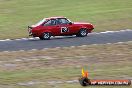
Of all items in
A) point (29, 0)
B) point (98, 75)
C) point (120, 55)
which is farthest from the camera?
point (29, 0)

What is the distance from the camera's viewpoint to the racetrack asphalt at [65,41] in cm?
2830

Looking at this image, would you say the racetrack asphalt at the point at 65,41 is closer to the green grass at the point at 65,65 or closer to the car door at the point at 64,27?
the car door at the point at 64,27

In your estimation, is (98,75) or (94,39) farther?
(94,39)

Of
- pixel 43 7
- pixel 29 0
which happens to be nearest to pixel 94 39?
pixel 43 7

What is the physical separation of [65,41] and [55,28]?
180cm

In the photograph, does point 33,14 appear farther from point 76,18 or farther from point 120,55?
point 120,55

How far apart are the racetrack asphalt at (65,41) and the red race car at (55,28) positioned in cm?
44

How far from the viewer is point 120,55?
2422cm

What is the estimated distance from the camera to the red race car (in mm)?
31250

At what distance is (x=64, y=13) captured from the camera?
44.5 meters

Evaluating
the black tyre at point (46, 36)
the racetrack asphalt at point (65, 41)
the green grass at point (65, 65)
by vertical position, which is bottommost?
the green grass at point (65, 65)

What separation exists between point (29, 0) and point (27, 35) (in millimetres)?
21196

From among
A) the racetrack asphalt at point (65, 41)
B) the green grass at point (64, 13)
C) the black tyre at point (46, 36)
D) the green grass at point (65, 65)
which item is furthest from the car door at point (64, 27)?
the green grass at point (65, 65)

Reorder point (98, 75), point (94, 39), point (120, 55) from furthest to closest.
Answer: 1. point (94, 39)
2. point (120, 55)
3. point (98, 75)
